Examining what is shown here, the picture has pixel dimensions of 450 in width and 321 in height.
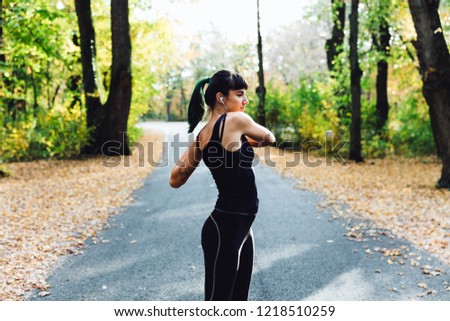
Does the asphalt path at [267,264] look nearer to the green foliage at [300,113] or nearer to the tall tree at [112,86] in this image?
the tall tree at [112,86]

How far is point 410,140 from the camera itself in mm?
22891

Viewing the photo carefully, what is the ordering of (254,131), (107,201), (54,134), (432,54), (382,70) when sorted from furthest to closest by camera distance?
1. (382,70)
2. (54,134)
3. (432,54)
4. (107,201)
5. (254,131)

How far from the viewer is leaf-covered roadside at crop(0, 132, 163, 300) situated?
6533 millimetres

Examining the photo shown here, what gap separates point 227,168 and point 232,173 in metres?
0.05

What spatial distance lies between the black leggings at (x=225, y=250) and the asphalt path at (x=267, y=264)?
1.19 feet

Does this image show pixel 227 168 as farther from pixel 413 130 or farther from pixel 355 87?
pixel 413 130

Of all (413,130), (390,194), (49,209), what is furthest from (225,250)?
(413,130)

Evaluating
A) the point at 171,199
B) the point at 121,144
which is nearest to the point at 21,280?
the point at 171,199

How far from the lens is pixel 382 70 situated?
2394cm

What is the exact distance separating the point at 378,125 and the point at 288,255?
54.3 ft

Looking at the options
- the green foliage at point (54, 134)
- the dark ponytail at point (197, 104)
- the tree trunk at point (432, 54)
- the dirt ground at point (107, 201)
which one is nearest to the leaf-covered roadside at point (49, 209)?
the dirt ground at point (107, 201)

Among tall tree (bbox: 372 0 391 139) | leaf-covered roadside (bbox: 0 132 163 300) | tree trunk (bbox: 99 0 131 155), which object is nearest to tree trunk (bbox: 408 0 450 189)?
tall tree (bbox: 372 0 391 139)

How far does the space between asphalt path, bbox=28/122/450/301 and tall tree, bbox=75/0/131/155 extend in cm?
1143

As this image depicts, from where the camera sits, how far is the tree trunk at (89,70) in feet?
71.2
